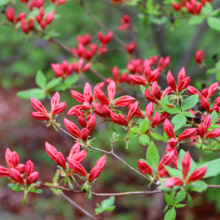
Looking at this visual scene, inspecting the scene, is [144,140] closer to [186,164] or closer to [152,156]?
[152,156]

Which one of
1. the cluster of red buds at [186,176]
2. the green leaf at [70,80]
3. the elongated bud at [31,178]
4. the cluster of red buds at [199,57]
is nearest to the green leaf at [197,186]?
the cluster of red buds at [186,176]

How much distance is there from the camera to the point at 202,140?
48.7 inches

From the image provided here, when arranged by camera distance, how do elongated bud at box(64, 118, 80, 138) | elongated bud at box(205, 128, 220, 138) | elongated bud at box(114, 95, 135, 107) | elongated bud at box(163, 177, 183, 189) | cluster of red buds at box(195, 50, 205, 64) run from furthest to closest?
cluster of red buds at box(195, 50, 205, 64) → elongated bud at box(114, 95, 135, 107) → elongated bud at box(64, 118, 80, 138) → elongated bud at box(205, 128, 220, 138) → elongated bud at box(163, 177, 183, 189)

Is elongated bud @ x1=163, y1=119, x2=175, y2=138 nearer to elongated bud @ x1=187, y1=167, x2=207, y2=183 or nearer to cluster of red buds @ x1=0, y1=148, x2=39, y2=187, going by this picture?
elongated bud @ x1=187, y1=167, x2=207, y2=183

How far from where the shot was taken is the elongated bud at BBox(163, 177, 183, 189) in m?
0.96

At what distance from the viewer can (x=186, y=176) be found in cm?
102

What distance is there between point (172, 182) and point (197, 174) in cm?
10

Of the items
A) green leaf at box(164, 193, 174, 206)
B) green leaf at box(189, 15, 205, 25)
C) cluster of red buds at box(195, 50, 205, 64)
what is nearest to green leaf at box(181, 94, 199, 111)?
green leaf at box(164, 193, 174, 206)

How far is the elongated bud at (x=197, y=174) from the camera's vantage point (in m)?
0.97

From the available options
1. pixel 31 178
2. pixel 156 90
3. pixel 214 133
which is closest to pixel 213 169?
pixel 214 133

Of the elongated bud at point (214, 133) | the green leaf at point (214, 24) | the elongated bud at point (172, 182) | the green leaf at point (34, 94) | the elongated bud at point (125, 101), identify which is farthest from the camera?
the green leaf at point (34, 94)

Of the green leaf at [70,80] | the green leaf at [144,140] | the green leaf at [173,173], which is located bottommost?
the green leaf at [70,80]

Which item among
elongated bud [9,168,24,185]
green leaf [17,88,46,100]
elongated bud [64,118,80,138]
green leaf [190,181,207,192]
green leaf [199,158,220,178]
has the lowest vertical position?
green leaf [17,88,46,100]

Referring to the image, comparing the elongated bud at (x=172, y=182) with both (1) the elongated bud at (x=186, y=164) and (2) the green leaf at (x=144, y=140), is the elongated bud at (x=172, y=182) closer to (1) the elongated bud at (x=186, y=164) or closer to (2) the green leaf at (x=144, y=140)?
(1) the elongated bud at (x=186, y=164)
